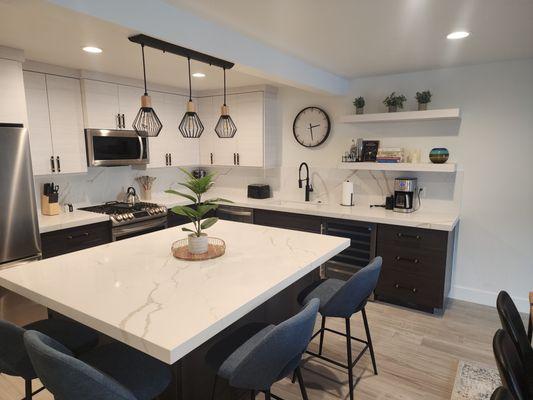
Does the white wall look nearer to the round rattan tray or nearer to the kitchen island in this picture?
the kitchen island

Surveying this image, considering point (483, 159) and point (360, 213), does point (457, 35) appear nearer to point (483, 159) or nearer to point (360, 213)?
point (483, 159)

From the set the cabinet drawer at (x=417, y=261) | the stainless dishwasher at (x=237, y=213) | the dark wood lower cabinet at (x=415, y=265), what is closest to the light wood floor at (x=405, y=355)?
the dark wood lower cabinet at (x=415, y=265)

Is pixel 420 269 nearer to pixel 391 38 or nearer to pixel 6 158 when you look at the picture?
pixel 391 38

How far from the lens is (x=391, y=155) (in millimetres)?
3721

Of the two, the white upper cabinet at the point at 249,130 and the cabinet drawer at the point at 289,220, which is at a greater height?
the white upper cabinet at the point at 249,130

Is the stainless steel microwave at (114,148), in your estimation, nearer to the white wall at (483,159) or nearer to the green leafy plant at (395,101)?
the white wall at (483,159)

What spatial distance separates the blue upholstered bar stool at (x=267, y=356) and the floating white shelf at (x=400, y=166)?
2456 millimetres

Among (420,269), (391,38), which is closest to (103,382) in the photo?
(391,38)

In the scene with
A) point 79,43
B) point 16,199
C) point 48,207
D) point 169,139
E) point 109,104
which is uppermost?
point 79,43

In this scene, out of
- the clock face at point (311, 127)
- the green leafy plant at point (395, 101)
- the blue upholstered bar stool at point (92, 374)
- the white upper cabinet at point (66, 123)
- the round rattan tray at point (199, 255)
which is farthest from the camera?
the clock face at point (311, 127)

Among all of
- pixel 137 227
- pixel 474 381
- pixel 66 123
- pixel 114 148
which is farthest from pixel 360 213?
pixel 66 123

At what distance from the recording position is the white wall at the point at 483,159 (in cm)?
331

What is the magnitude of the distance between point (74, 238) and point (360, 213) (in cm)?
275

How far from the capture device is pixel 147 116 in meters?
2.09
